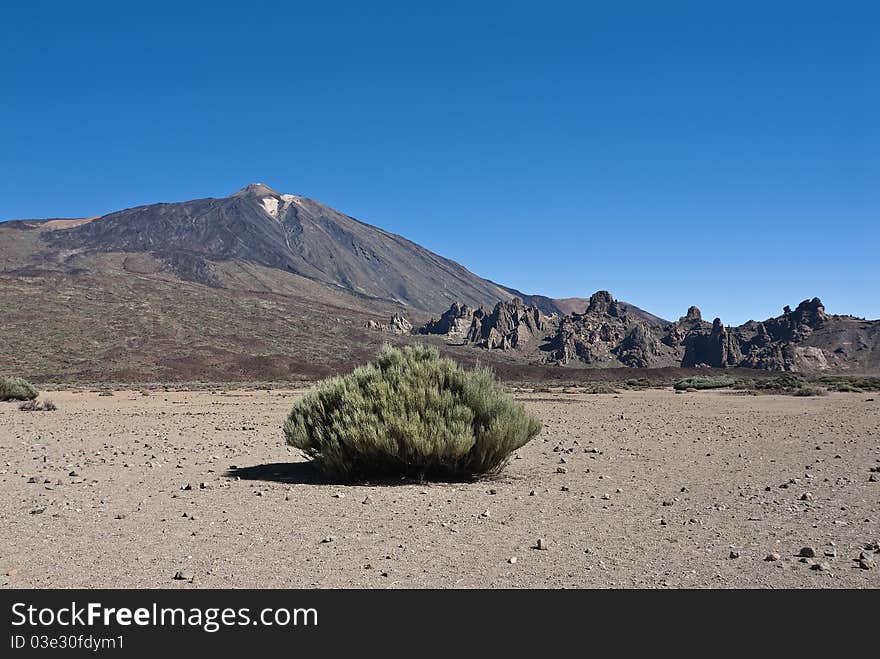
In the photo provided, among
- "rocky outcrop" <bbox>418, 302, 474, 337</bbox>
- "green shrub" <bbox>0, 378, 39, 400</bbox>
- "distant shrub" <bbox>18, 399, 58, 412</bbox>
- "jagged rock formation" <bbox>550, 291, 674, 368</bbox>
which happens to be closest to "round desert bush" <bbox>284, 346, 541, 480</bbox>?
"distant shrub" <bbox>18, 399, 58, 412</bbox>

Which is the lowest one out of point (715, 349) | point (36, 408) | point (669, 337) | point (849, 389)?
point (36, 408)

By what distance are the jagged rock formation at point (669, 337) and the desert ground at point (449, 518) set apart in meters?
71.1

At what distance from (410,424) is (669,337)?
93.8 meters

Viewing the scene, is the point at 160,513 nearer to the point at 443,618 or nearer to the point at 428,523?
the point at 428,523

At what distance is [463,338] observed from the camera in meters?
107

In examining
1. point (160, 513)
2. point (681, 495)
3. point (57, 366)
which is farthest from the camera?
point (57, 366)

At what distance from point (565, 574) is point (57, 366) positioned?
60.6m

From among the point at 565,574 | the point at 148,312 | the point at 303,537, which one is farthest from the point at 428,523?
the point at 148,312

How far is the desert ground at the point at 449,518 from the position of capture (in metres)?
5.78

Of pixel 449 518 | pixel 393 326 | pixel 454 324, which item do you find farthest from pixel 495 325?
pixel 449 518

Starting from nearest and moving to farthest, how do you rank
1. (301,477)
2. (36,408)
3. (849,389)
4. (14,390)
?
(301,477)
(36,408)
(14,390)
(849,389)

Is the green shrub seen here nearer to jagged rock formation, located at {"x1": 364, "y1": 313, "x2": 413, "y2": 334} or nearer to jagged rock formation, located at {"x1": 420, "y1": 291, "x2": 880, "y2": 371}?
jagged rock formation, located at {"x1": 420, "y1": 291, "x2": 880, "y2": 371}

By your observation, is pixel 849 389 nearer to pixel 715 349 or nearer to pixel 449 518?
pixel 449 518

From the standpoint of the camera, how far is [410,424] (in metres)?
10.4
